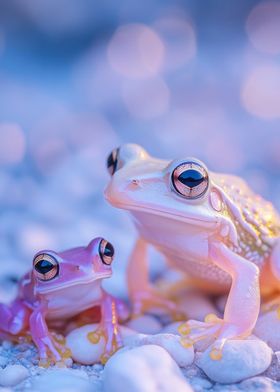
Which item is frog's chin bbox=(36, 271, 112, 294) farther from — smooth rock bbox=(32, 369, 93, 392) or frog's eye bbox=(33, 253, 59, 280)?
smooth rock bbox=(32, 369, 93, 392)

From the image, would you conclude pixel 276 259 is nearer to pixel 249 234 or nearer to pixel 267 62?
pixel 249 234


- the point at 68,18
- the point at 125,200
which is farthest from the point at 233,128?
the point at 125,200

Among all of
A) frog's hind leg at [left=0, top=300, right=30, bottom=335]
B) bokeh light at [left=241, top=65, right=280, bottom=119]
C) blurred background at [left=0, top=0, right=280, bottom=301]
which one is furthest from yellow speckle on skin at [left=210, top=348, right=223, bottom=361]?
bokeh light at [left=241, top=65, right=280, bottom=119]

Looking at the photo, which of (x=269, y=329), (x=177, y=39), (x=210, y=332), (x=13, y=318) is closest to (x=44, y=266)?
(x=13, y=318)

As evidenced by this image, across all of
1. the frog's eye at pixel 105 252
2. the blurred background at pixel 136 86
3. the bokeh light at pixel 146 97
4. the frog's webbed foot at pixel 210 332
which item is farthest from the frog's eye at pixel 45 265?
the bokeh light at pixel 146 97

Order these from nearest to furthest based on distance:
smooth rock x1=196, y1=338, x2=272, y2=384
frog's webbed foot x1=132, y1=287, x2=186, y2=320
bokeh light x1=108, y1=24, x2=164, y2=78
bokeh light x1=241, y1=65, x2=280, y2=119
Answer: smooth rock x1=196, y1=338, x2=272, y2=384 < frog's webbed foot x1=132, y1=287, x2=186, y2=320 < bokeh light x1=241, y1=65, x2=280, y2=119 < bokeh light x1=108, y1=24, x2=164, y2=78

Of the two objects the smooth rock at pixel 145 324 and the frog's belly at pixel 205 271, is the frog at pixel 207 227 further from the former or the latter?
the smooth rock at pixel 145 324
